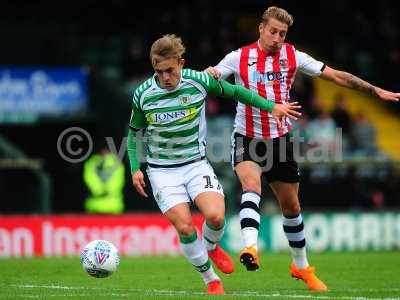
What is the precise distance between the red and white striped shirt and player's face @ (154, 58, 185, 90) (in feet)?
3.14

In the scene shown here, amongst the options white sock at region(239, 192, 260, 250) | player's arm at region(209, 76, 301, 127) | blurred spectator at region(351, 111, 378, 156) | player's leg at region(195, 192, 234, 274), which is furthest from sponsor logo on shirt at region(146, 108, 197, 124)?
blurred spectator at region(351, 111, 378, 156)

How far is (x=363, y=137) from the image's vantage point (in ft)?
68.3

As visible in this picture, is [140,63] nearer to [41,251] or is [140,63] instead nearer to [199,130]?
[41,251]

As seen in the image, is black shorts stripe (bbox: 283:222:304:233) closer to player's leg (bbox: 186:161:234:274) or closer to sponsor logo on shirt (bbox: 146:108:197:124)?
player's leg (bbox: 186:161:234:274)

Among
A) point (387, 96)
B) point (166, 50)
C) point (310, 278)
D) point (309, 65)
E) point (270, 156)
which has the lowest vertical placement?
point (310, 278)

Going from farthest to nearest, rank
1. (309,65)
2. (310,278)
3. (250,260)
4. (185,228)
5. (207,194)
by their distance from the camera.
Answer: (309,65)
(310,278)
(207,194)
(185,228)
(250,260)

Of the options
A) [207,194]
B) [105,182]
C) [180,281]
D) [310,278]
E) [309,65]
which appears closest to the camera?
[207,194]

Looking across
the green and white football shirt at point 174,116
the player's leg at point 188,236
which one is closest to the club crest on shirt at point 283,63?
the green and white football shirt at point 174,116

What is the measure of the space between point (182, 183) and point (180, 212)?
1.22 feet

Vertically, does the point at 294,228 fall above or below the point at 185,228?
below

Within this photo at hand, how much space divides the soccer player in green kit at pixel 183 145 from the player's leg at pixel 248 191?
28 cm

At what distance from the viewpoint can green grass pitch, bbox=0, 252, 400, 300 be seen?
33.0 ft

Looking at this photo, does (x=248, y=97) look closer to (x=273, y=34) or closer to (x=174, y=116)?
(x=174, y=116)

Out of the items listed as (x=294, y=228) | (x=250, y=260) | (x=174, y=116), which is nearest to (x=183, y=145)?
(x=174, y=116)
